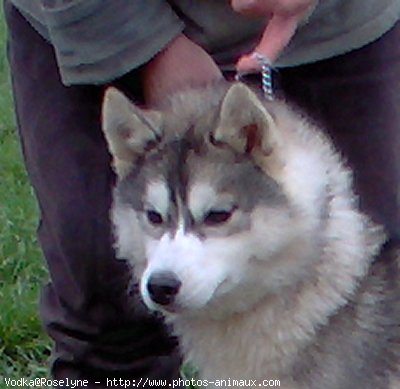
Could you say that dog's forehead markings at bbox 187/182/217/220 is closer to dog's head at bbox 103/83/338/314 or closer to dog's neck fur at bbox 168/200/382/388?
dog's head at bbox 103/83/338/314

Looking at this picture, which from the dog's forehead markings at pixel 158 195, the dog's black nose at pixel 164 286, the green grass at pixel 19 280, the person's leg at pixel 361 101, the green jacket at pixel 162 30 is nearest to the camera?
the dog's black nose at pixel 164 286

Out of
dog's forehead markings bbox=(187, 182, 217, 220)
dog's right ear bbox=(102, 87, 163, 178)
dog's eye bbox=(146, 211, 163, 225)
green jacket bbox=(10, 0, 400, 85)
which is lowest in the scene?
dog's eye bbox=(146, 211, 163, 225)

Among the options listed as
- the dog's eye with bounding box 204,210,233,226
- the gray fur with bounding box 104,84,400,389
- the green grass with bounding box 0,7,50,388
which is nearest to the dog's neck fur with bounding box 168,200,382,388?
the gray fur with bounding box 104,84,400,389

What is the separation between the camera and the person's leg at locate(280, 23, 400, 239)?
9.86 ft

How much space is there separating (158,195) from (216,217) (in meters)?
0.13

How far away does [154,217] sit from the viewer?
2723mm

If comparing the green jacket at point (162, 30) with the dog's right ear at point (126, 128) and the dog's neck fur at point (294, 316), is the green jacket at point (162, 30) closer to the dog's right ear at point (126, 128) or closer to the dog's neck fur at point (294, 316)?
the dog's right ear at point (126, 128)

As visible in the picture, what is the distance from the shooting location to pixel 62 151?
114 inches

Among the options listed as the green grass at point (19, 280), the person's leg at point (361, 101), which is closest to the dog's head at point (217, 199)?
the person's leg at point (361, 101)

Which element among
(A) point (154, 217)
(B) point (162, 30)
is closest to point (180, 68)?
(B) point (162, 30)

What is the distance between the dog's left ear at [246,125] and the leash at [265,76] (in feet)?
0.44

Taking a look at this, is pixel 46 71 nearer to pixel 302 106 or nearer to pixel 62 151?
pixel 62 151

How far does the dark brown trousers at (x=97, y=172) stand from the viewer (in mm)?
2896

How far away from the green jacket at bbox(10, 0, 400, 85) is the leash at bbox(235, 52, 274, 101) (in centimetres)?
8
